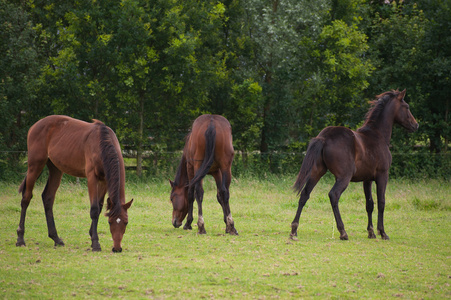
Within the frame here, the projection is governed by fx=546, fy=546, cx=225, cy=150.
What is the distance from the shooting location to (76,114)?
70.4 ft

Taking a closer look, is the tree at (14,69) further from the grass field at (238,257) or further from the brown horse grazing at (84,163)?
the brown horse grazing at (84,163)

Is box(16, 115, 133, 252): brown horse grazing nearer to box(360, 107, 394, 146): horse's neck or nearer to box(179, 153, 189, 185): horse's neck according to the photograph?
box(179, 153, 189, 185): horse's neck

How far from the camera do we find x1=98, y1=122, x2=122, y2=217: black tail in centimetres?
827

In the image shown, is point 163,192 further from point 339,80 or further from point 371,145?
point 339,80

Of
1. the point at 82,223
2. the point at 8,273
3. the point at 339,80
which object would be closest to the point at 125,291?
the point at 8,273

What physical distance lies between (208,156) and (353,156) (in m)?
2.72

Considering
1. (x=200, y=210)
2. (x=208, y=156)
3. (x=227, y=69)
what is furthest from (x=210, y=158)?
(x=227, y=69)

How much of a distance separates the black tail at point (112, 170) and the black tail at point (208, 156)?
2.23 meters

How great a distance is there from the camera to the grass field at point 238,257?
20.6 ft

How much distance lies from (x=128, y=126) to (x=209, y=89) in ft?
12.7

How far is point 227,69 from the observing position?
2556cm

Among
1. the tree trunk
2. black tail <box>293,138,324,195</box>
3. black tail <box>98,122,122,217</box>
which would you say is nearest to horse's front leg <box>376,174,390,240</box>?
black tail <box>293,138,324,195</box>

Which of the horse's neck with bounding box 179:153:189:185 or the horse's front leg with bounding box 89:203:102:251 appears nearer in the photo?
the horse's front leg with bounding box 89:203:102:251

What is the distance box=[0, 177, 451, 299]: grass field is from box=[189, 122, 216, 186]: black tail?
1.13 meters
